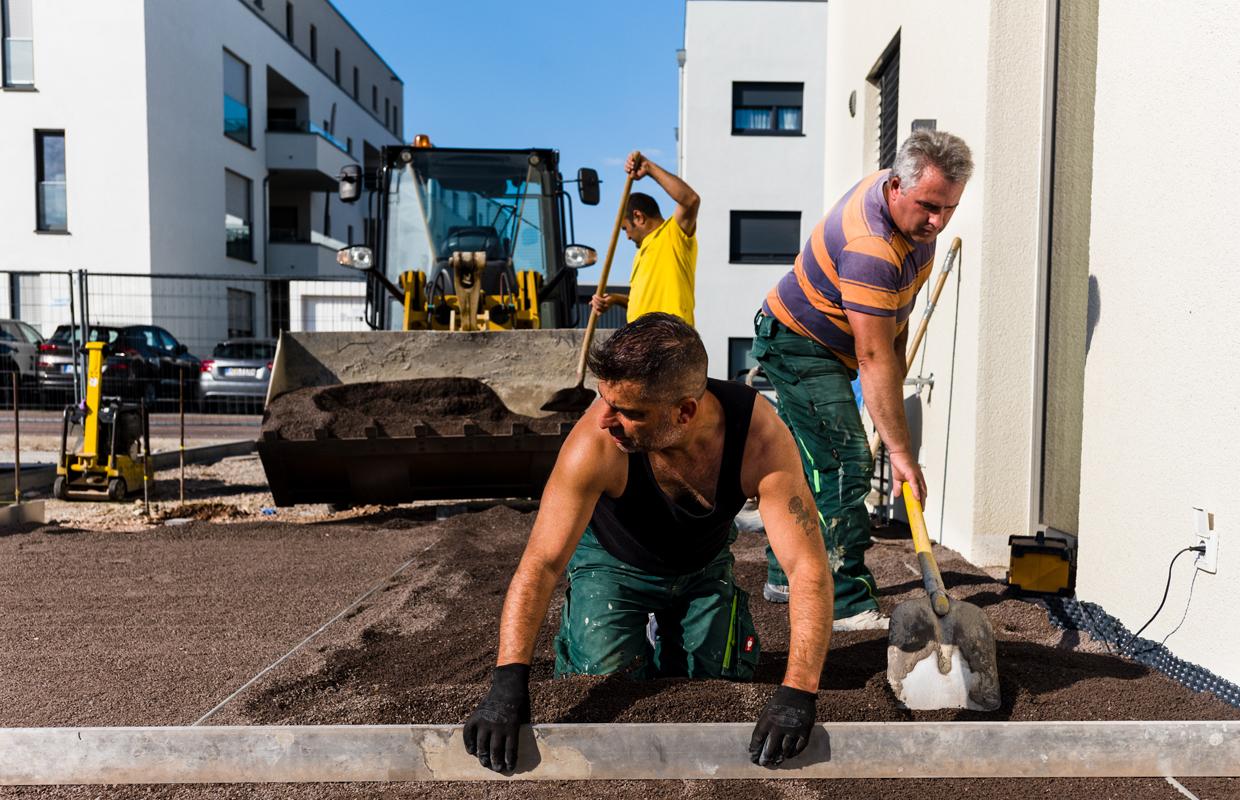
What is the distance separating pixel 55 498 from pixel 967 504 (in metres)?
6.50

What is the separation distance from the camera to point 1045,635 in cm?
363

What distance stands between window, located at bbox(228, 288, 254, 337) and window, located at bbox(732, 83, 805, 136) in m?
10.3

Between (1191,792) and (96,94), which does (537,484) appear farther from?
(96,94)

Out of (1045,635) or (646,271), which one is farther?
(646,271)

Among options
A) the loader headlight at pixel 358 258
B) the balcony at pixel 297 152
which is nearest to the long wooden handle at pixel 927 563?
the loader headlight at pixel 358 258

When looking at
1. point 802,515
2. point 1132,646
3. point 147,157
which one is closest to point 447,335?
point 1132,646

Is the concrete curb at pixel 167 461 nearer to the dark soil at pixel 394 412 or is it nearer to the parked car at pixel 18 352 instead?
the dark soil at pixel 394 412

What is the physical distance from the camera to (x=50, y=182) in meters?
18.8

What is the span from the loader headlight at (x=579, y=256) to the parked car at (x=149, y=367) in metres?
6.17

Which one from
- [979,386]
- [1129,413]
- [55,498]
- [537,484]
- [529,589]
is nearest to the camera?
[529,589]

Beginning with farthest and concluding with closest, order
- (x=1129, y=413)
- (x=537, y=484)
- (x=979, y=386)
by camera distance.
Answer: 1. (x=537, y=484)
2. (x=979, y=386)
3. (x=1129, y=413)

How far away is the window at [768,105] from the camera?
19688 mm

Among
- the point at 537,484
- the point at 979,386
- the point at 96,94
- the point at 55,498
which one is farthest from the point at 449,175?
the point at 96,94

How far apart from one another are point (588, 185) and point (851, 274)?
15.6ft
